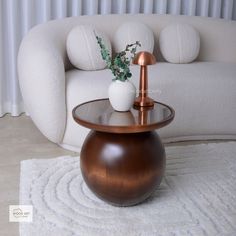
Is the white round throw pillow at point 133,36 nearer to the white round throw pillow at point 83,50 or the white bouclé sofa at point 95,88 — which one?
the white bouclé sofa at point 95,88

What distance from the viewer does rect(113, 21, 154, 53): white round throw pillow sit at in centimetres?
293

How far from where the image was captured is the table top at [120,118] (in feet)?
5.63

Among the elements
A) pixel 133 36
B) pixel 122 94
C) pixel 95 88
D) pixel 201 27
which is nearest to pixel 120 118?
pixel 122 94

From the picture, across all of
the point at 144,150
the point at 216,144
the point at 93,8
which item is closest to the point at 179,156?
the point at 216,144

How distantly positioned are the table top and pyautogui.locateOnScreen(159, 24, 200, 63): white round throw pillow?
3.47ft

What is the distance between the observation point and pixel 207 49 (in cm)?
324

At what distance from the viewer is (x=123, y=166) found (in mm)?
1746

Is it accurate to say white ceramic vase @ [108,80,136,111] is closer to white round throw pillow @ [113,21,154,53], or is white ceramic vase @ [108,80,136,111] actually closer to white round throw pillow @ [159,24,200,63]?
white round throw pillow @ [113,21,154,53]

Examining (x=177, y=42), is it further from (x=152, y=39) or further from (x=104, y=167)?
(x=104, y=167)

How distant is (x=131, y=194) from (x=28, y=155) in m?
0.90

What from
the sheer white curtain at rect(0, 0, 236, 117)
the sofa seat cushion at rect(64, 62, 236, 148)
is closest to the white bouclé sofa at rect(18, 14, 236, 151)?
the sofa seat cushion at rect(64, 62, 236, 148)

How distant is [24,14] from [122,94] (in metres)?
1.62

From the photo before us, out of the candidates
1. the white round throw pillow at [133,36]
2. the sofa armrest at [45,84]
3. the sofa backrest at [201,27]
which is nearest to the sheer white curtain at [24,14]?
the sofa backrest at [201,27]

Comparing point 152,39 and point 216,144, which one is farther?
point 152,39
